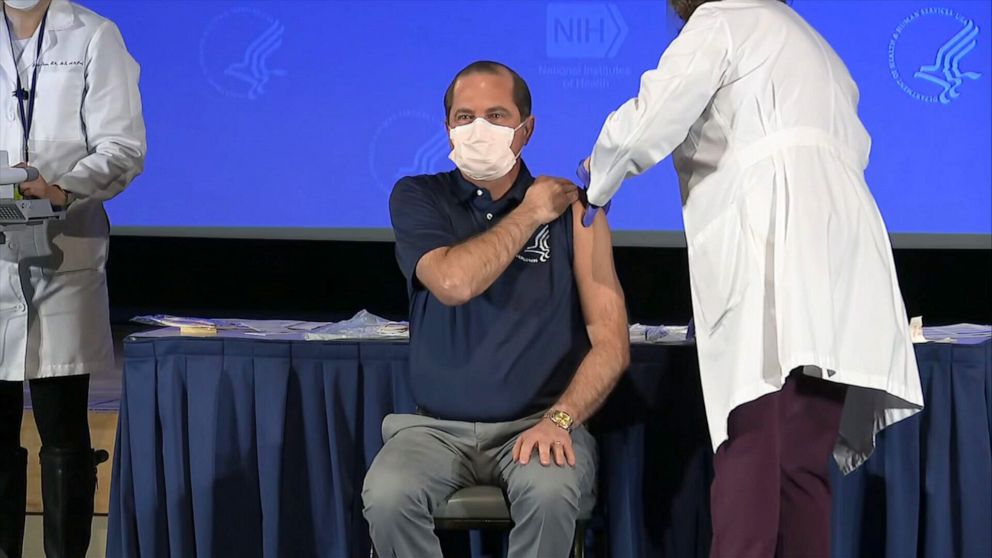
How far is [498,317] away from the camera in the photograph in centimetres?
217

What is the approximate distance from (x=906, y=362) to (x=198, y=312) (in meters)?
4.02

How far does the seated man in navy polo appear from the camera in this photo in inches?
81.9

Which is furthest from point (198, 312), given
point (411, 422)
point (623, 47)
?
point (411, 422)

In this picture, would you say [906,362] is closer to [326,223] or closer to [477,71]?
[477,71]

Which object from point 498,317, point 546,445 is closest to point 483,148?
point 498,317

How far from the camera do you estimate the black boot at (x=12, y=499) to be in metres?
2.44

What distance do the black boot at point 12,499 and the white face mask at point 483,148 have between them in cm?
113

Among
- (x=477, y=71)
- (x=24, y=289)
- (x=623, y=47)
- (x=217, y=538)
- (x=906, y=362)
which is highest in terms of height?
(x=623, y=47)

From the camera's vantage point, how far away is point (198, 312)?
5.37 meters

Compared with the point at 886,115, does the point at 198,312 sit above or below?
below

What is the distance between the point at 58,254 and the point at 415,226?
0.78 metres

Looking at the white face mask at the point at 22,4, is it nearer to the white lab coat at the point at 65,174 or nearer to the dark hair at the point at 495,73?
the white lab coat at the point at 65,174

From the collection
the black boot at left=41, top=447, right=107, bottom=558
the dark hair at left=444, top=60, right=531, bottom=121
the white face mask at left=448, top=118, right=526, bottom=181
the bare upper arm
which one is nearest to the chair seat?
the bare upper arm

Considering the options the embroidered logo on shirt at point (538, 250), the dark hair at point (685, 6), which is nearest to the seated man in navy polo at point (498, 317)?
the embroidered logo on shirt at point (538, 250)
